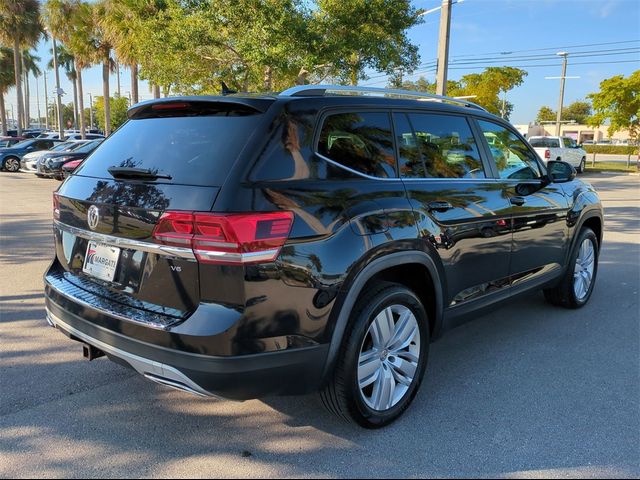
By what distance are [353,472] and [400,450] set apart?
13.0 inches

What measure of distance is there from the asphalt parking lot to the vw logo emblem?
1.14m

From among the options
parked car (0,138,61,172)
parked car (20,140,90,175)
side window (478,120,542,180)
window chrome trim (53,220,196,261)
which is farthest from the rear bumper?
parked car (0,138,61,172)

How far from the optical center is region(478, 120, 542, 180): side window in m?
4.09

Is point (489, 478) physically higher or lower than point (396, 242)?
lower

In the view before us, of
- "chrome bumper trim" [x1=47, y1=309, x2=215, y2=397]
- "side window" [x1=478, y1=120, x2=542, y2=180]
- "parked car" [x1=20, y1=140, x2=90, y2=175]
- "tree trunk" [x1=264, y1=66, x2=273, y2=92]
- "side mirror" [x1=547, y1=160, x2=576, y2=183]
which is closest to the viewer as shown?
"chrome bumper trim" [x1=47, y1=309, x2=215, y2=397]

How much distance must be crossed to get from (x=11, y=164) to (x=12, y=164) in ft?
0.13

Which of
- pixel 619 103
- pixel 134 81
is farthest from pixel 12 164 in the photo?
pixel 619 103

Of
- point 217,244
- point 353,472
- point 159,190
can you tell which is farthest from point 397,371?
point 159,190

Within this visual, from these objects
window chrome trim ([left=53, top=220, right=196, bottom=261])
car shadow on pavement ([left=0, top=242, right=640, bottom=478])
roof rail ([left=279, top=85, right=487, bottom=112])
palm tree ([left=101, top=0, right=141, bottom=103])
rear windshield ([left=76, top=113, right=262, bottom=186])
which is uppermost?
palm tree ([left=101, top=0, right=141, bottom=103])

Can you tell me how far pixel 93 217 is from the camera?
2.81 metres

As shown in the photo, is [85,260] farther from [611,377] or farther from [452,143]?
[611,377]

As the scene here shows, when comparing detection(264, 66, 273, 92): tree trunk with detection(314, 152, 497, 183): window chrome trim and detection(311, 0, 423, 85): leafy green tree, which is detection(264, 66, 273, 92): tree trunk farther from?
detection(314, 152, 497, 183): window chrome trim

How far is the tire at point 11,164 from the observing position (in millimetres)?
22547

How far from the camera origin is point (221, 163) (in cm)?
250
